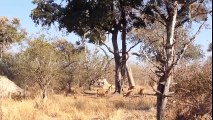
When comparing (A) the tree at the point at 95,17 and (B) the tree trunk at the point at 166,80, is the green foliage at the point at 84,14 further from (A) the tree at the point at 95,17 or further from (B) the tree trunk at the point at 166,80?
(B) the tree trunk at the point at 166,80

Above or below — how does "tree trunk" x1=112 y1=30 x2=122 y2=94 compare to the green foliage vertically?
below

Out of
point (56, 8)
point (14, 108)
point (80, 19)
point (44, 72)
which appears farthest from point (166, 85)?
point (44, 72)

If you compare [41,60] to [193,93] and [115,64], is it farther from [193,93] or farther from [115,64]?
[193,93]

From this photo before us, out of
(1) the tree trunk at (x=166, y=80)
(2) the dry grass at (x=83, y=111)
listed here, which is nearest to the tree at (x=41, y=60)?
(2) the dry grass at (x=83, y=111)

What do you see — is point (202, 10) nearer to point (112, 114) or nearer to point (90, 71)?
point (112, 114)

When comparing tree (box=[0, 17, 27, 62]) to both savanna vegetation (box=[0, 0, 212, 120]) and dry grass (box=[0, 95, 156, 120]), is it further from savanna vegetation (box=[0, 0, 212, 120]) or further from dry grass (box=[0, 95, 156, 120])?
dry grass (box=[0, 95, 156, 120])

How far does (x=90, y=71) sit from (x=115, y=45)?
11898 mm

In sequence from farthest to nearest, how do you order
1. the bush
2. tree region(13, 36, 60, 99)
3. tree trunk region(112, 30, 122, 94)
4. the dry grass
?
tree region(13, 36, 60, 99) → tree trunk region(112, 30, 122, 94) → the dry grass → the bush

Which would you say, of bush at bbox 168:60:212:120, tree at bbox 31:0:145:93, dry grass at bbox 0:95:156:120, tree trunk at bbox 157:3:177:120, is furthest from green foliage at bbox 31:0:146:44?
tree trunk at bbox 157:3:177:120

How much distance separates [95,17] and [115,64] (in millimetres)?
4070

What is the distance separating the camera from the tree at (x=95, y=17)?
78.6ft

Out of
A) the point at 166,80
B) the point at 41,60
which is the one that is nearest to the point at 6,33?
the point at 41,60

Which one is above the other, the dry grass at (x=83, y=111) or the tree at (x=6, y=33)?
the tree at (x=6, y=33)

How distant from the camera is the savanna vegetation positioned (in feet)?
37.2
